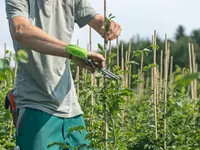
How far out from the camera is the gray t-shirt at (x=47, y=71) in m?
3.31

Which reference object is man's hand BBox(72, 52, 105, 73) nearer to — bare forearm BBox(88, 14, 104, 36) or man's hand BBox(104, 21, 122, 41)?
man's hand BBox(104, 21, 122, 41)

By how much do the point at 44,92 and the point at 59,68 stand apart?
0.57ft

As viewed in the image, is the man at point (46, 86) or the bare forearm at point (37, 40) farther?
the man at point (46, 86)

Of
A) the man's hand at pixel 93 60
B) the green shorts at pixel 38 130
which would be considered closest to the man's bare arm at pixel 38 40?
the man's hand at pixel 93 60

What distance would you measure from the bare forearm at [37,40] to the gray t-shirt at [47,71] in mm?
219

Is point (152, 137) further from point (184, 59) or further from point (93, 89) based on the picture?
point (184, 59)

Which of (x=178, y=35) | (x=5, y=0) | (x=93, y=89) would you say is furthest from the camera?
(x=178, y=35)

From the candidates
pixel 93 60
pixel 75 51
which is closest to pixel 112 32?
pixel 93 60

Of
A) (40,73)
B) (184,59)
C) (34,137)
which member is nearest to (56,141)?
(34,137)

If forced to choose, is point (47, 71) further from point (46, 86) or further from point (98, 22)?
point (98, 22)

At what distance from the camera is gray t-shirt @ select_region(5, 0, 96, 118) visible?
331 cm

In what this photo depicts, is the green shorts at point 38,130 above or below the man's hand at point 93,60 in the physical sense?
below

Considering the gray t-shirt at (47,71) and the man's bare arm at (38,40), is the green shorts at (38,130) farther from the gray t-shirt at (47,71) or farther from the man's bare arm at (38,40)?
the man's bare arm at (38,40)

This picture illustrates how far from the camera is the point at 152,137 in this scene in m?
7.26
